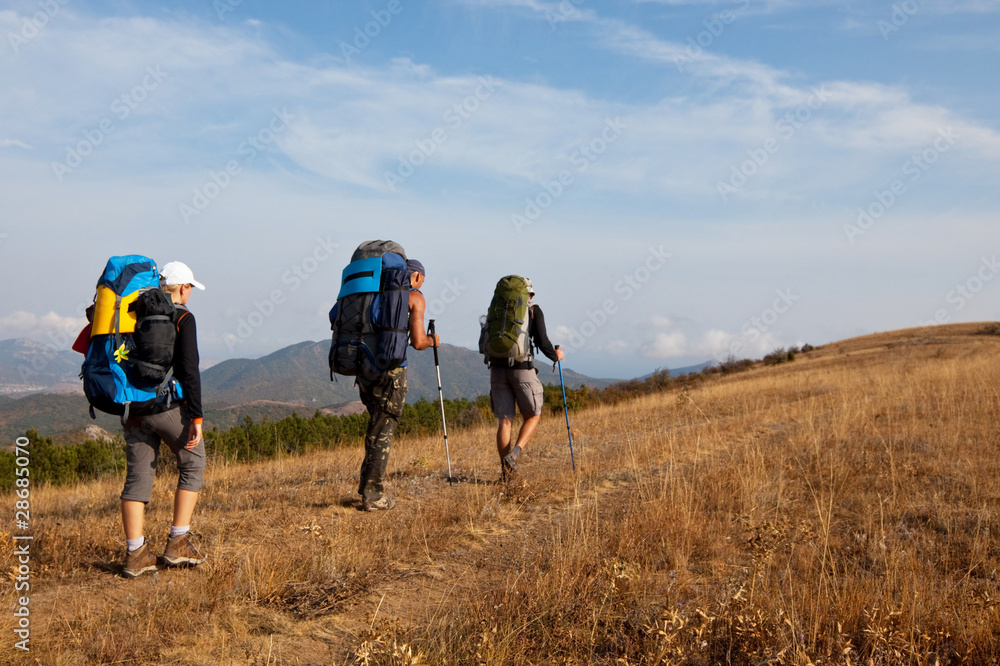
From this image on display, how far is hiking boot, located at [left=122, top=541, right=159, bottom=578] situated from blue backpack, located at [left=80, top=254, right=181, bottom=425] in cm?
99

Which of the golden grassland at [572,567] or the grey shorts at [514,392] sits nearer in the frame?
the golden grassland at [572,567]

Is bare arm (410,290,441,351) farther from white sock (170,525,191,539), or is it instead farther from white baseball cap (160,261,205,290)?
white sock (170,525,191,539)

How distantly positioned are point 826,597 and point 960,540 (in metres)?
1.90

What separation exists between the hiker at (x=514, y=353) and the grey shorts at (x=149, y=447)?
3218mm

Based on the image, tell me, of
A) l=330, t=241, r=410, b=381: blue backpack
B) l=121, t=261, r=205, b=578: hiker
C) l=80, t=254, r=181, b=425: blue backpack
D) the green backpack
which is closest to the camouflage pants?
l=330, t=241, r=410, b=381: blue backpack

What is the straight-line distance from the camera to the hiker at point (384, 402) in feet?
19.1

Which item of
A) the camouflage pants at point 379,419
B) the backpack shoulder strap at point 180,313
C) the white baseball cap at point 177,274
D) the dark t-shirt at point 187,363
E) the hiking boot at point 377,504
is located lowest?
the hiking boot at point 377,504

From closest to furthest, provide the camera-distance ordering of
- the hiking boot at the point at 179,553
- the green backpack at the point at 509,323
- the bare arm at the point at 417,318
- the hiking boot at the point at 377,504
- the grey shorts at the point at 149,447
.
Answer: the grey shorts at the point at 149,447, the hiking boot at the point at 179,553, the bare arm at the point at 417,318, the hiking boot at the point at 377,504, the green backpack at the point at 509,323

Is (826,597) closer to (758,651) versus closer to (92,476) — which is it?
(758,651)

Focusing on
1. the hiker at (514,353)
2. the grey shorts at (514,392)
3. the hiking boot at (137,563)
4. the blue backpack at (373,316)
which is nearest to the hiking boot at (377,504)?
the blue backpack at (373,316)

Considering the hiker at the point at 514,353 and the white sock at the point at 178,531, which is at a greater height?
the hiker at the point at 514,353

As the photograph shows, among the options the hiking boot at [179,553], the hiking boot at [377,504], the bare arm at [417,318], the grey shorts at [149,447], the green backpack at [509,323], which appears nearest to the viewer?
the grey shorts at [149,447]

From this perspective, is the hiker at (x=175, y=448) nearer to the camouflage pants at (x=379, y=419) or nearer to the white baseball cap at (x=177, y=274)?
the white baseball cap at (x=177, y=274)

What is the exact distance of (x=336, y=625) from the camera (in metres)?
3.58
